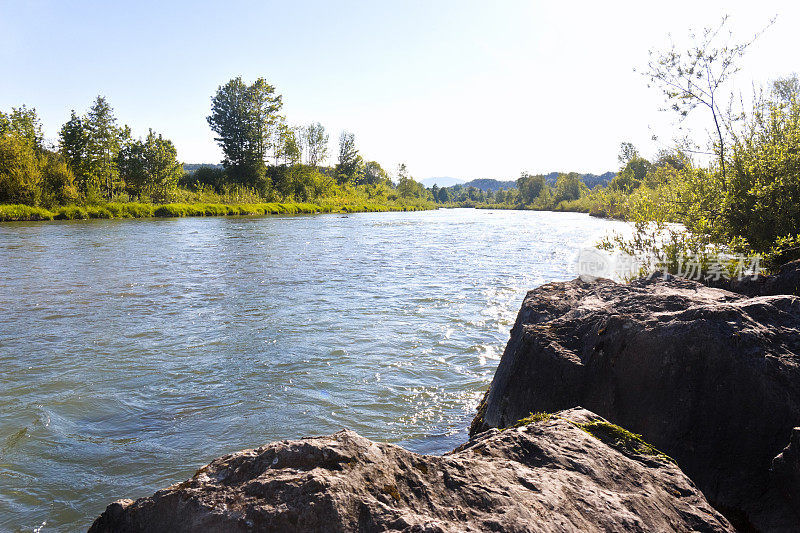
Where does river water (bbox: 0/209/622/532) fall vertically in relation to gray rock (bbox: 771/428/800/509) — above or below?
below

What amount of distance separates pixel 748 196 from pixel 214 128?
7332 centimetres

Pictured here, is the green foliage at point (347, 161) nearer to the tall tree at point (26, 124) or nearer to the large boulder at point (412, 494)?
the tall tree at point (26, 124)

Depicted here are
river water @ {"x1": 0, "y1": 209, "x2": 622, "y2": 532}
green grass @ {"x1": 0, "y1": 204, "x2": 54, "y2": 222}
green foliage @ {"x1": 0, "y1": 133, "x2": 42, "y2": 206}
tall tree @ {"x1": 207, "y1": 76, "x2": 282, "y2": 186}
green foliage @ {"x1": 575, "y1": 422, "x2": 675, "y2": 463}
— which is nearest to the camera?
green foliage @ {"x1": 575, "y1": 422, "x2": 675, "y2": 463}

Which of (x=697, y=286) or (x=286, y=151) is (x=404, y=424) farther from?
(x=286, y=151)

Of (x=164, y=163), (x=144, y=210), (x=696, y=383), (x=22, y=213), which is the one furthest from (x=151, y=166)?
(x=696, y=383)

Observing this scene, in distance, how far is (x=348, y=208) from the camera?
7181 centimetres

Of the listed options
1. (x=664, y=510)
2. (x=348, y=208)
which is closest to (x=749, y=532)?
(x=664, y=510)

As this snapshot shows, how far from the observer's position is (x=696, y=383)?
292 cm

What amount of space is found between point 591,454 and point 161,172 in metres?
56.6

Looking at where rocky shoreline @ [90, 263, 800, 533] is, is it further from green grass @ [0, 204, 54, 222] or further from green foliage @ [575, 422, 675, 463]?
green grass @ [0, 204, 54, 222]

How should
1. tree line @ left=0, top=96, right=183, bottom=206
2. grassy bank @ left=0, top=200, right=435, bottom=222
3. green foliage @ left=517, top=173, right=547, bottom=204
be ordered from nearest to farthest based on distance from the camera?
1. grassy bank @ left=0, top=200, right=435, bottom=222
2. tree line @ left=0, top=96, right=183, bottom=206
3. green foliage @ left=517, top=173, right=547, bottom=204

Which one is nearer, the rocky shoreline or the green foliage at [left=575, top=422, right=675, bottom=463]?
the rocky shoreline

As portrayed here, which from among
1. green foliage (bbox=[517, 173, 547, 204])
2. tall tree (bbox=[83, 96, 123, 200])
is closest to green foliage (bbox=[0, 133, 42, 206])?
tall tree (bbox=[83, 96, 123, 200])

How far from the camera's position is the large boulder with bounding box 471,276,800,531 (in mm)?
2717
